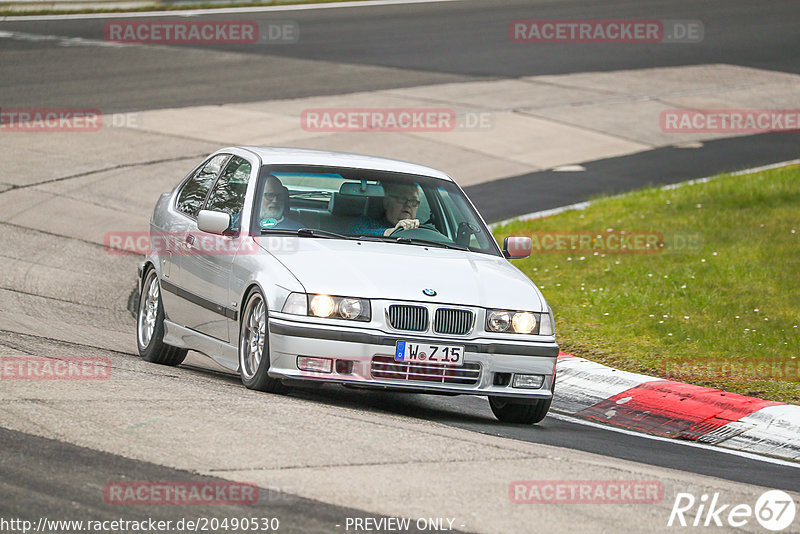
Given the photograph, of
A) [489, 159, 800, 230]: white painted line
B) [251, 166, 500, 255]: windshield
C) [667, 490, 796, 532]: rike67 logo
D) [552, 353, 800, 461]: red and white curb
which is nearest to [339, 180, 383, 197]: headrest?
[251, 166, 500, 255]: windshield

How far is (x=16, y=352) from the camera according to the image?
855 cm

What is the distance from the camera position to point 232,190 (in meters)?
9.32

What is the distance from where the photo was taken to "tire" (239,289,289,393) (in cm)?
798

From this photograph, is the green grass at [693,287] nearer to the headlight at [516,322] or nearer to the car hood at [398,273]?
the headlight at [516,322]

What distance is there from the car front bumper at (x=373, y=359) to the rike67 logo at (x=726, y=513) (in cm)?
193

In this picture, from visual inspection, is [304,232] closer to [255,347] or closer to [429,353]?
[255,347]

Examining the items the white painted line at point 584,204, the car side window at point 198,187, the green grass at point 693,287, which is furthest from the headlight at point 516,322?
the white painted line at point 584,204

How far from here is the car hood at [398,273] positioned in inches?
310

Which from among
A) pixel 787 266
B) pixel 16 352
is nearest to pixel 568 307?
pixel 787 266

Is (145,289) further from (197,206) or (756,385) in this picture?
(756,385)

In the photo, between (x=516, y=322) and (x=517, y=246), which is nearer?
(x=516, y=322)

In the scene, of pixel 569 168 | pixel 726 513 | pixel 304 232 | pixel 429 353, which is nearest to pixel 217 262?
pixel 304 232

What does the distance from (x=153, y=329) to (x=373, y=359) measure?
2733 millimetres

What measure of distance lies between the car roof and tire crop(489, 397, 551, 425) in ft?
5.97
